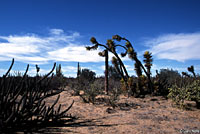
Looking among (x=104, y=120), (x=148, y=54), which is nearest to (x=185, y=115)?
(x=104, y=120)

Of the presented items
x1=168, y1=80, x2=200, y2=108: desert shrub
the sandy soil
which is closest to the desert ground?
the sandy soil

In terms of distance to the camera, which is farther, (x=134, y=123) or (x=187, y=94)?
(x=187, y=94)

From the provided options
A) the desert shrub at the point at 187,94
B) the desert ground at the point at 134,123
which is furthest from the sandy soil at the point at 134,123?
the desert shrub at the point at 187,94

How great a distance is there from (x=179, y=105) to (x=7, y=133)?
601 centimetres

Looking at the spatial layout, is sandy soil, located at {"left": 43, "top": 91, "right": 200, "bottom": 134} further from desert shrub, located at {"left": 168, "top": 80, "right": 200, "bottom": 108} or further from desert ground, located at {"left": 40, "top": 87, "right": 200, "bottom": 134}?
desert shrub, located at {"left": 168, "top": 80, "right": 200, "bottom": 108}

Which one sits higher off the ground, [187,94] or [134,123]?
[187,94]

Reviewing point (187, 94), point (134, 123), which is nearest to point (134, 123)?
point (134, 123)

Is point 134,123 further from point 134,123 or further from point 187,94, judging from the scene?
point 187,94

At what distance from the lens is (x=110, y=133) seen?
12.1 feet

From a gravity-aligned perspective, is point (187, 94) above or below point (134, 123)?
above

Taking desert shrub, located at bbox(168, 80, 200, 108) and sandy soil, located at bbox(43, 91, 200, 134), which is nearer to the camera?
sandy soil, located at bbox(43, 91, 200, 134)

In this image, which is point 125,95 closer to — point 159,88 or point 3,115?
point 159,88

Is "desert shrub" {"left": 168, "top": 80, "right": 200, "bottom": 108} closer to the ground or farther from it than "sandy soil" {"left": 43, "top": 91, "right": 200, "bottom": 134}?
farther from it

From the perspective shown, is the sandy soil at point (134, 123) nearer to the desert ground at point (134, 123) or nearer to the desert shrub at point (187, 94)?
the desert ground at point (134, 123)
